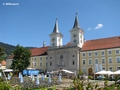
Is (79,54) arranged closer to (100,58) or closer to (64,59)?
(64,59)

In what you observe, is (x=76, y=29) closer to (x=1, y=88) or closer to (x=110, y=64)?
(x=110, y=64)

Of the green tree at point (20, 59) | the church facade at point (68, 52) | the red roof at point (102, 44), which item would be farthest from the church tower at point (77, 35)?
the green tree at point (20, 59)

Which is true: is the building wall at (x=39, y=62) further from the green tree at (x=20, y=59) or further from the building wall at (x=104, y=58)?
the building wall at (x=104, y=58)

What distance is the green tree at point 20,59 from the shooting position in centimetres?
5253

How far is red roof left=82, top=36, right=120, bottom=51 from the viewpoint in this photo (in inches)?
1929

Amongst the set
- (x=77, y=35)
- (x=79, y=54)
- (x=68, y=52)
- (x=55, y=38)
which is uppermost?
(x=77, y=35)

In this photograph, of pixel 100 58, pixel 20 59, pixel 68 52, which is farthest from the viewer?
pixel 68 52

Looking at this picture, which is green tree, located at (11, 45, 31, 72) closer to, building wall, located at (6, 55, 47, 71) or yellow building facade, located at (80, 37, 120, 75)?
building wall, located at (6, 55, 47, 71)

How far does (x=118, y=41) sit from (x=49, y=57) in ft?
75.5

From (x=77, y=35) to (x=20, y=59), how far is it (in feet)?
64.6

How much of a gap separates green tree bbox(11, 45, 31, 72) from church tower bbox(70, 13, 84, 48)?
15566 mm

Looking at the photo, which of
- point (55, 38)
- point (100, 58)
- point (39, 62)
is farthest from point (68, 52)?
point (39, 62)

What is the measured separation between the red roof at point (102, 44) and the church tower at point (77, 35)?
1960mm

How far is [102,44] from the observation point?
51.8m
